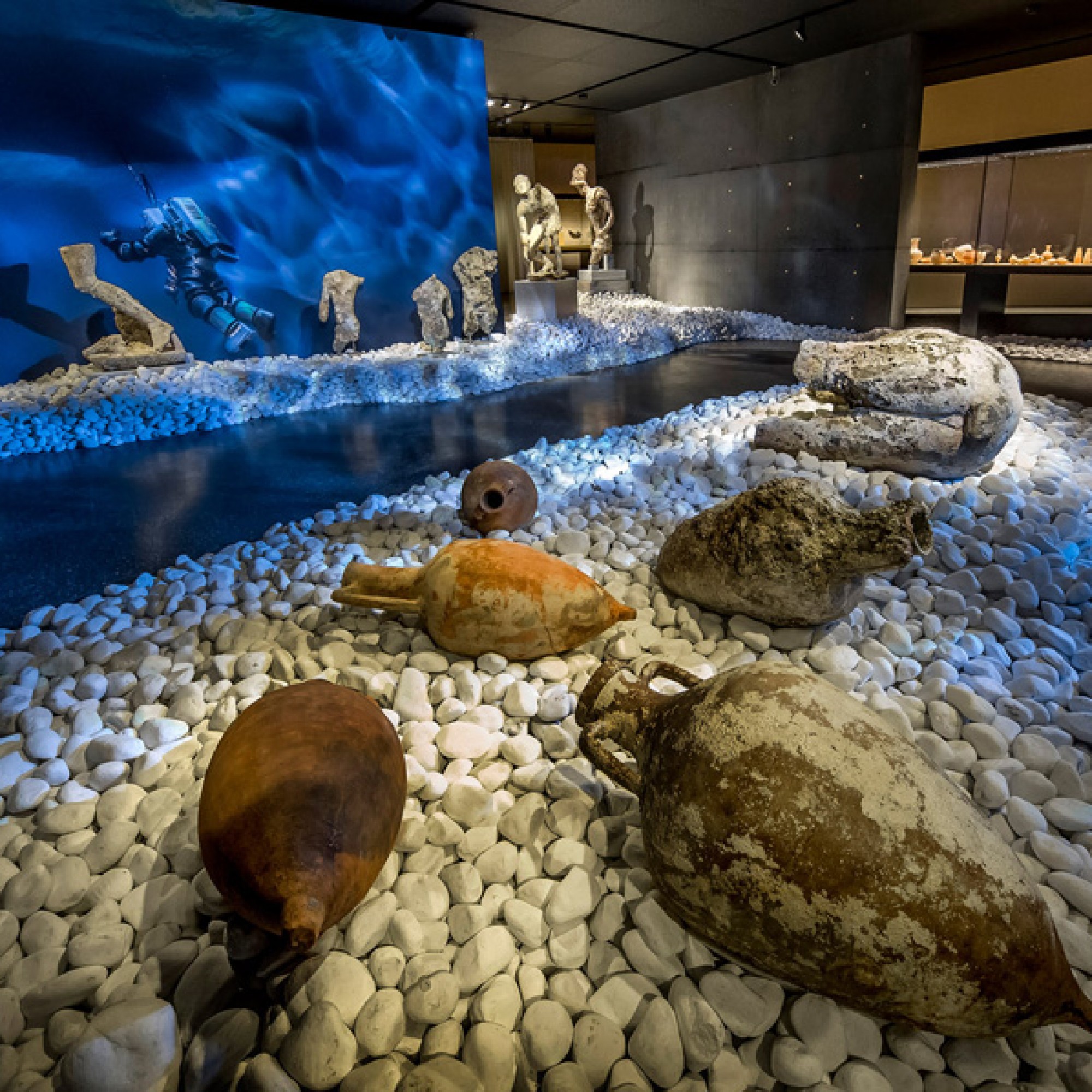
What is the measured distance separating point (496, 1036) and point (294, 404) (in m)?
5.96

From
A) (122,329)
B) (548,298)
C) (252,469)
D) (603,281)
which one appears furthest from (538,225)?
(252,469)

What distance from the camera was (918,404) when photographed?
313 centimetres

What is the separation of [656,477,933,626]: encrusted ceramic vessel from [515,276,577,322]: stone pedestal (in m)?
7.32

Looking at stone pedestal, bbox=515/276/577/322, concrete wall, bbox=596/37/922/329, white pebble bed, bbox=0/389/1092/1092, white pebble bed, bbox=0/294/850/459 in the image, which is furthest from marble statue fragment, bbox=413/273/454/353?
white pebble bed, bbox=0/389/1092/1092

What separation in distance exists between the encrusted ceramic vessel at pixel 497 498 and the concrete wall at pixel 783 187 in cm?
693

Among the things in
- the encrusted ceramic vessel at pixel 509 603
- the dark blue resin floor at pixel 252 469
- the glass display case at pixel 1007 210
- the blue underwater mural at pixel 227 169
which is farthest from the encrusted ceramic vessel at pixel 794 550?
the glass display case at pixel 1007 210

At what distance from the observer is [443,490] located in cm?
361

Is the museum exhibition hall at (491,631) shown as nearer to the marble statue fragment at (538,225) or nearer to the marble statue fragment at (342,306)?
the marble statue fragment at (342,306)

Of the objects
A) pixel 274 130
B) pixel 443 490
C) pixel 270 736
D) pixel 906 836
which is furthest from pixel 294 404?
pixel 906 836

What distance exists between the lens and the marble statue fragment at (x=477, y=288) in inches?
320

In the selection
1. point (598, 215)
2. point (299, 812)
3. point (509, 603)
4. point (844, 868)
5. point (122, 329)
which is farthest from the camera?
point (598, 215)

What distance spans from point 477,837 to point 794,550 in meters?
1.04

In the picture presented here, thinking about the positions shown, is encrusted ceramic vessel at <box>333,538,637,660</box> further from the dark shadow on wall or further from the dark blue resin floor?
the dark shadow on wall

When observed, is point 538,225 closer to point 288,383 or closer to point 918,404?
point 288,383
